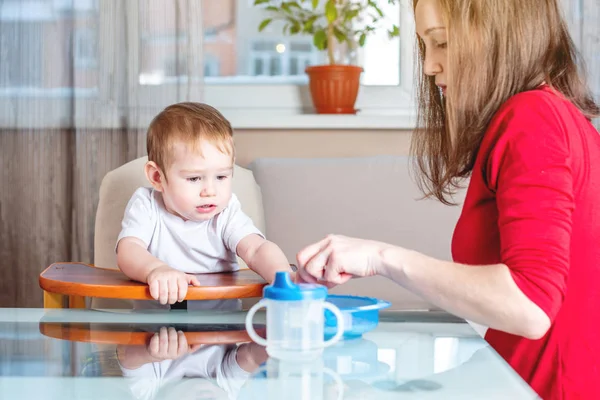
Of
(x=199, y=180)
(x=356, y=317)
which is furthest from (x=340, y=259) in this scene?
(x=199, y=180)

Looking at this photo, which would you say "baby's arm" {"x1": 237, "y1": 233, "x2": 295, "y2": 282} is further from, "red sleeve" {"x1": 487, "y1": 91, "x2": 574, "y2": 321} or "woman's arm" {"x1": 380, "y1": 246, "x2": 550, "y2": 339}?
"red sleeve" {"x1": 487, "y1": 91, "x2": 574, "y2": 321}

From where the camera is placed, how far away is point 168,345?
1034 mm

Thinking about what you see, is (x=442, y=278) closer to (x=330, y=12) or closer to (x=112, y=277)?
(x=112, y=277)

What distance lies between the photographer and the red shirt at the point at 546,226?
0.97m

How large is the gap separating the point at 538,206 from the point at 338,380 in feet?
1.10

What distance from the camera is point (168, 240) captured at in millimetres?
1678

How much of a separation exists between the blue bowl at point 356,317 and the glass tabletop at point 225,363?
2 cm

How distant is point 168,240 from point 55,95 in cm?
123

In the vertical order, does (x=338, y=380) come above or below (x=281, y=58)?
below

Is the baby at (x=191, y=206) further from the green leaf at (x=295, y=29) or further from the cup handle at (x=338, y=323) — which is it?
the green leaf at (x=295, y=29)

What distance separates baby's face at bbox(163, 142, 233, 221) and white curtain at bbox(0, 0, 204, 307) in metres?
1.07

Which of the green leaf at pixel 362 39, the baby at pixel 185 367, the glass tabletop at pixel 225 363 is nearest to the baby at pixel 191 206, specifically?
the glass tabletop at pixel 225 363

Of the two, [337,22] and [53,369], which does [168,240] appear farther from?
[337,22]

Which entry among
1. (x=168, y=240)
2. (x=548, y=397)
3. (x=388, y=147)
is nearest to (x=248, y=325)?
(x=548, y=397)
